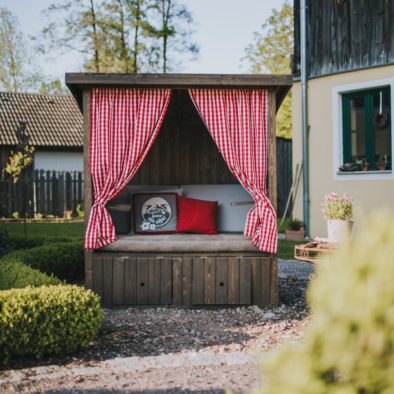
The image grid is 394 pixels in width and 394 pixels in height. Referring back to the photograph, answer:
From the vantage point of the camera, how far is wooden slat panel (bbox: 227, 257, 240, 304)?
5.84 meters

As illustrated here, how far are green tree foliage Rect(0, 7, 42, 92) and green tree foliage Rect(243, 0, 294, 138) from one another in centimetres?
1027

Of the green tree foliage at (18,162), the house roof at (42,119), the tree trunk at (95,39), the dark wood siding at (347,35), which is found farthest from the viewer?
the tree trunk at (95,39)

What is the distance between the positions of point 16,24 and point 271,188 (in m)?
22.7

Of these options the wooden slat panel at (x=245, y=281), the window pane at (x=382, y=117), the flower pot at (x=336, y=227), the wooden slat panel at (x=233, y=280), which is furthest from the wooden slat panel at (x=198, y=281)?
the window pane at (x=382, y=117)

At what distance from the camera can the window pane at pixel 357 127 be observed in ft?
33.7

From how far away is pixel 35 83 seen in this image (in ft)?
88.4

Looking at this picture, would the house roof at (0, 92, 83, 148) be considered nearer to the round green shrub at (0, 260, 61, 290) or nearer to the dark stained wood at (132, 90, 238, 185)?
the dark stained wood at (132, 90, 238, 185)

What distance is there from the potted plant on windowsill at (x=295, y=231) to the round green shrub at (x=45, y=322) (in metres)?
6.93

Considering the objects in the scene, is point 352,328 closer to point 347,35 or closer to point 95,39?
point 347,35

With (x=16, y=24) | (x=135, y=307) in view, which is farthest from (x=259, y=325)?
(x=16, y=24)

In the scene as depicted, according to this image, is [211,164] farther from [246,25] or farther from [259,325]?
[246,25]

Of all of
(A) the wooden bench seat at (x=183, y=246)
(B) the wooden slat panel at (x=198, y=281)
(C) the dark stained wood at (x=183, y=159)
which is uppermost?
(C) the dark stained wood at (x=183, y=159)

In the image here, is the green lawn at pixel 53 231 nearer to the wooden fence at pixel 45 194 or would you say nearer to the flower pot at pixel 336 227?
the wooden fence at pixel 45 194

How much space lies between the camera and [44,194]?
17281mm
